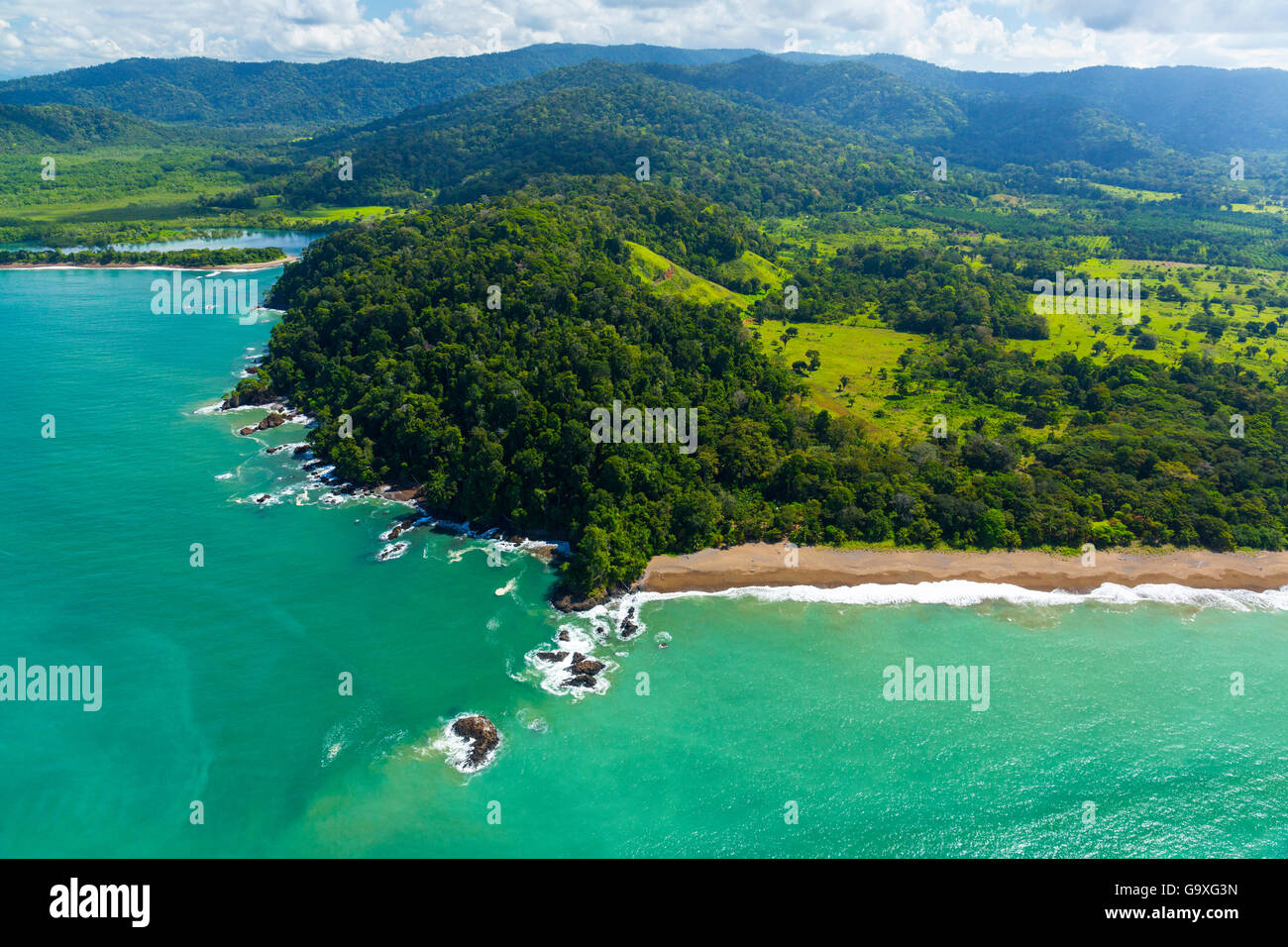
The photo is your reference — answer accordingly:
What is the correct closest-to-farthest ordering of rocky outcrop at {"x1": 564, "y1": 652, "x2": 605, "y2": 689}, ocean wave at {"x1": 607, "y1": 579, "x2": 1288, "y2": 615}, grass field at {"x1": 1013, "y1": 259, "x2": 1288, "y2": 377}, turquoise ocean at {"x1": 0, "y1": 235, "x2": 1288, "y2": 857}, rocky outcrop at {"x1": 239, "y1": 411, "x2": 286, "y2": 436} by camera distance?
turquoise ocean at {"x1": 0, "y1": 235, "x2": 1288, "y2": 857} → rocky outcrop at {"x1": 564, "y1": 652, "x2": 605, "y2": 689} → ocean wave at {"x1": 607, "y1": 579, "x2": 1288, "y2": 615} → rocky outcrop at {"x1": 239, "y1": 411, "x2": 286, "y2": 436} → grass field at {"x1": 1013, "y1": 259, "x2": 1288, "y2": 377}

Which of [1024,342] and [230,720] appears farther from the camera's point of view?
[1024,342]

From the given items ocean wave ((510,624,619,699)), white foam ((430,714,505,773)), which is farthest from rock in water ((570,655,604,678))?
white foam ((430,714,505,773))

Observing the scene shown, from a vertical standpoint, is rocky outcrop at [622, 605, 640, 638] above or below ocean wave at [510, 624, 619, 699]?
above

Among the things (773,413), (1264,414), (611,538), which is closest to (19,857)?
(611,538)

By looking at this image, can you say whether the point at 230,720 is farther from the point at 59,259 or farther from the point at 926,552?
the point at 59,259

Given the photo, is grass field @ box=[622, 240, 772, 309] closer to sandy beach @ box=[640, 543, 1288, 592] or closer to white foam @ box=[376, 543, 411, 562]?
sandy beach @ box=[640, 543, 1288, 592]

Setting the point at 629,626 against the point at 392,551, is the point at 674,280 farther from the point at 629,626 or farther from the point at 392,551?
the point at 629,626
